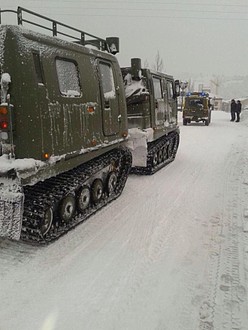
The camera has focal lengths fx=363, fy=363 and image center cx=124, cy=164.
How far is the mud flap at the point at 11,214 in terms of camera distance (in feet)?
13.6

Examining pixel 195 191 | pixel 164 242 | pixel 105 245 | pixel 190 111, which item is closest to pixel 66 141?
pixel 105 245

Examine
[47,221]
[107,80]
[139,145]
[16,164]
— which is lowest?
[47,221]

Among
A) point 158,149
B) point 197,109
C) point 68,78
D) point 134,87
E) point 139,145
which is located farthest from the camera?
point 197,109

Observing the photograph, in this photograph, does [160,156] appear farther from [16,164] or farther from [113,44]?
[16,164]

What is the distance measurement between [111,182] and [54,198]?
223 centimetres

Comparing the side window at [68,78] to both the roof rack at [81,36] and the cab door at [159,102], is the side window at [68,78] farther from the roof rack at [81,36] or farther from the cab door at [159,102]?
Answer: the cab door at [159,102]

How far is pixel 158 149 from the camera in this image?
386 inches

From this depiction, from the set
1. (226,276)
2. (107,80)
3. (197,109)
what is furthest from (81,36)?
(197,109)

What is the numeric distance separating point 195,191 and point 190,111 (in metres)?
19.0

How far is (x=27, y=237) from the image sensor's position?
4.60m

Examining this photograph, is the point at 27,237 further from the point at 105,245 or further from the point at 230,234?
the point at 230,234

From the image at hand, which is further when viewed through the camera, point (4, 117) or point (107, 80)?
point (107, 80)

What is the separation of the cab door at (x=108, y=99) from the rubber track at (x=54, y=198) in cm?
56

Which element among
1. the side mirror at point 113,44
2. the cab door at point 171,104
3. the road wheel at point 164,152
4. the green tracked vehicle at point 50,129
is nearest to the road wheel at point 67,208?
the green tracked vehicle at point 50,129
